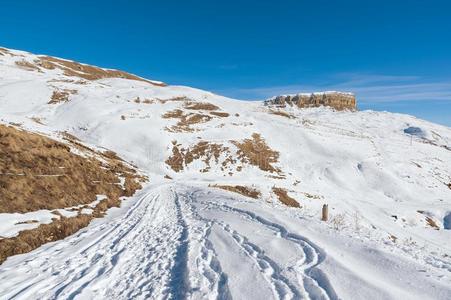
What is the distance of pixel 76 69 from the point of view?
362 feet

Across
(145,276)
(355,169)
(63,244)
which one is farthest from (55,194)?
(355,169)

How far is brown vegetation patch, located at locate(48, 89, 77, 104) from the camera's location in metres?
59.8

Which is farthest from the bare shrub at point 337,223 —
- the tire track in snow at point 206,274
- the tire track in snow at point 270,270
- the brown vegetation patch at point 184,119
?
the brown vegetation patch at point 184,119

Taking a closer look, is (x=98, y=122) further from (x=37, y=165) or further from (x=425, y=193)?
(x=425, y=193)

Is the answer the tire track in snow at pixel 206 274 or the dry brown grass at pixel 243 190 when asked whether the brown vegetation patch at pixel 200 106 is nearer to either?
the dry brown grass at pixel 243 190

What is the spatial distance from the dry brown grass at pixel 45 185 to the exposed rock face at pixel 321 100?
134 meters

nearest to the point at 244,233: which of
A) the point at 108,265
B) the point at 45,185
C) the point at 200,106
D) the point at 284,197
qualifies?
the point at 108,265

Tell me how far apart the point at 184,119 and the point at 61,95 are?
24217 mm

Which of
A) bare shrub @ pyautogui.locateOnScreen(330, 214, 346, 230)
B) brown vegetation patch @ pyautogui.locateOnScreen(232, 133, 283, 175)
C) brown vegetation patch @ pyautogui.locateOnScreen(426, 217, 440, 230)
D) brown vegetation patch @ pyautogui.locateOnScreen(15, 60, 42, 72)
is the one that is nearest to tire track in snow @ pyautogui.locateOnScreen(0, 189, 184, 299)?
bare shrub @ pyautogui.locateOnScreen(330, 214, 346, 230)

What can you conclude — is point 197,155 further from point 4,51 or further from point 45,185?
point 4,51

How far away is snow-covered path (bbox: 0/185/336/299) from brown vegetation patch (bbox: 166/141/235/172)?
30.5m

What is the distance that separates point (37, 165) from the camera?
18.6 metres

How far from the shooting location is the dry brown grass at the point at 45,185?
38.4 ft

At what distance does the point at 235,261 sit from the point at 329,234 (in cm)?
410
